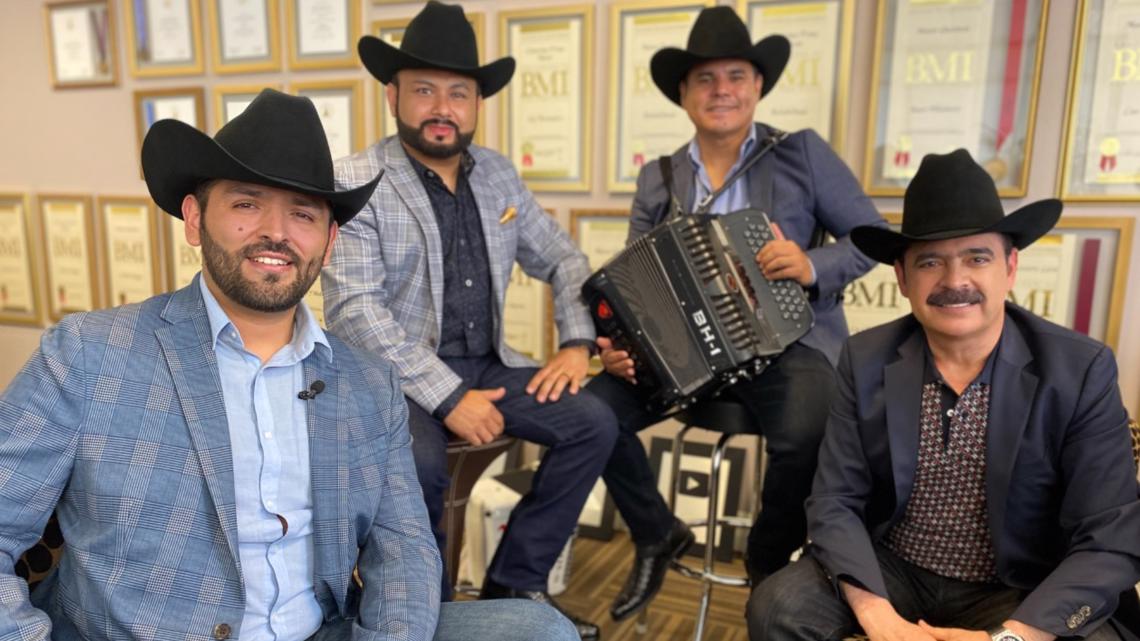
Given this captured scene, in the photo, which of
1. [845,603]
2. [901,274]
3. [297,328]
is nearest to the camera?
[297,328]

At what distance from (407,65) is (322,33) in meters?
1.50

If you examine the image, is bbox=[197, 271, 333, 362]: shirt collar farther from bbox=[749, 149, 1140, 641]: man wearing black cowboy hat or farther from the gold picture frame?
the gold picture frame

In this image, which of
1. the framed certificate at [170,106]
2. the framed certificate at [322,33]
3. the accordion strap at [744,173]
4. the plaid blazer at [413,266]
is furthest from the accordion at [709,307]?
the framed certificate at [170,106]


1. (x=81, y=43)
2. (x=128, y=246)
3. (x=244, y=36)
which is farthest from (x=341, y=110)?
(x=81, y=43)

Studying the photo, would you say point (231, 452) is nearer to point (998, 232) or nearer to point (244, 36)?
point (998, 232)

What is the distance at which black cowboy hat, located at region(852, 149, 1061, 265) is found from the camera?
153 centimetres

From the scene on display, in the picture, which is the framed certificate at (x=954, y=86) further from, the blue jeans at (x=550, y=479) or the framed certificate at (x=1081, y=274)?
the blue jeans at (x=550, y=479)

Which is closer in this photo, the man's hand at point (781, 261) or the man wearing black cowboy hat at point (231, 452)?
the man wearing black cowboy hat at point (231, 452)

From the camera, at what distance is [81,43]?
3943 millimetres

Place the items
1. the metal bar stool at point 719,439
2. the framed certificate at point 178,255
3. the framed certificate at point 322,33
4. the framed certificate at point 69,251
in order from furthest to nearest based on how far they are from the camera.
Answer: the framed certificate at point 69,251, the framed certificate at point 178,255, the framed certificate at point 322,33, the metal bar stool at point 719,439

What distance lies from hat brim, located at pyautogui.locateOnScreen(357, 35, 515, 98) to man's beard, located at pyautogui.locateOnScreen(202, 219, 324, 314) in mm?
928

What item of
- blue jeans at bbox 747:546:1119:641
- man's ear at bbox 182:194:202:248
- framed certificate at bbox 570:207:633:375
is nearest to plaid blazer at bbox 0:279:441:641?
man's ear at bbox 182:194:202:248

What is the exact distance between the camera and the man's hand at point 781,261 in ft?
Answer: 6.68

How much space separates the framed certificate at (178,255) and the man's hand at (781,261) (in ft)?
9.48
